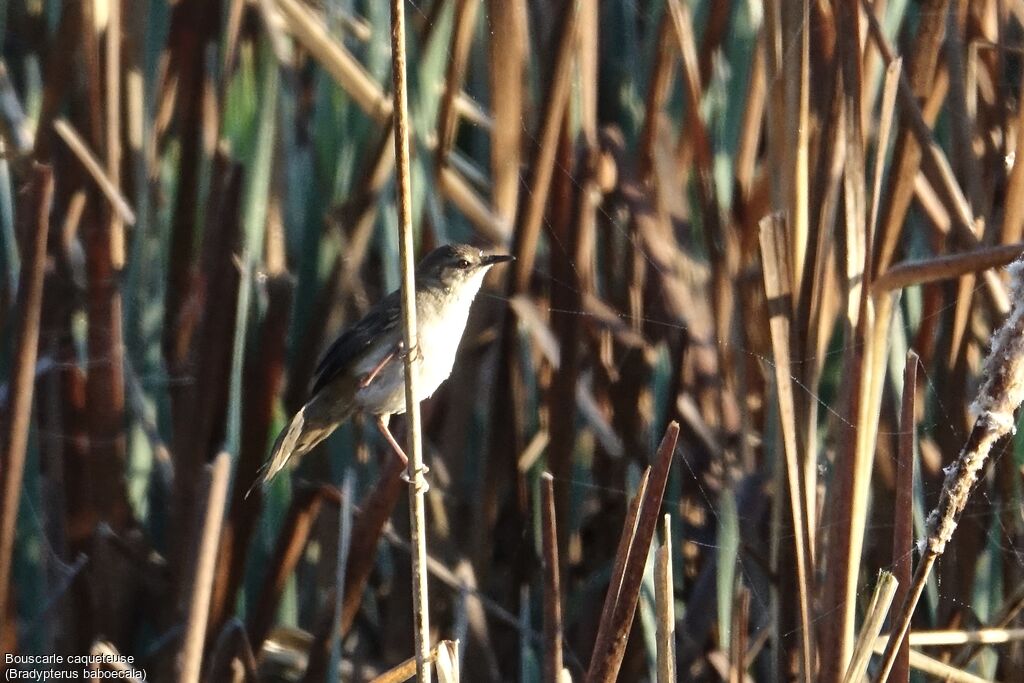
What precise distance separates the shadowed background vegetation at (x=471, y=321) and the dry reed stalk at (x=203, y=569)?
0.55ft

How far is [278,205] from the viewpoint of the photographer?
2.59 meters

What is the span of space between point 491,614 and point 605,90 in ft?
3.80

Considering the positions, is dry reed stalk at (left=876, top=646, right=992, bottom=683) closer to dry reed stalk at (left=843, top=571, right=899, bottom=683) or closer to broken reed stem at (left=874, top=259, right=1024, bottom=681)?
dry reed stalk at (left=843, top=571, right=899, bottom=683)

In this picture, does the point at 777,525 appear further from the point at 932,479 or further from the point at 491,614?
the point at 491,614

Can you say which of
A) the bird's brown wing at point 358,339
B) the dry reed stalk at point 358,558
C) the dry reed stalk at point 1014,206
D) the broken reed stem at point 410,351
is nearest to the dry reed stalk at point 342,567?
the dry reed stalk at point 358,558

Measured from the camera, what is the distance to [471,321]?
2621 mm

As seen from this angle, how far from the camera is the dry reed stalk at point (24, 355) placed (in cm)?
197

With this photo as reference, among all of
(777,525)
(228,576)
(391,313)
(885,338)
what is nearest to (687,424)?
(777,525)

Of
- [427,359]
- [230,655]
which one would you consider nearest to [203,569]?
[230,655]

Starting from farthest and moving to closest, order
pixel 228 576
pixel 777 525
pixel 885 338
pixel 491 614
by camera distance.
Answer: pixel 491 614
pixel 228 576
pixel 777 525
pixel 885 338

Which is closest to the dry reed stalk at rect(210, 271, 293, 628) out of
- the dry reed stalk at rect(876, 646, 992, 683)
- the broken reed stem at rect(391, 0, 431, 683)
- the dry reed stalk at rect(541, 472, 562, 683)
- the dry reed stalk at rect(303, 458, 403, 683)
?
the dry reed stalk at rect(303, 458, 403, 683)

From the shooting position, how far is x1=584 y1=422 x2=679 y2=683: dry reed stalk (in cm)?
143

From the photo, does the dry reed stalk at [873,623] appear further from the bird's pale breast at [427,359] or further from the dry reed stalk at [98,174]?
the dry reed stalk at [98,174]

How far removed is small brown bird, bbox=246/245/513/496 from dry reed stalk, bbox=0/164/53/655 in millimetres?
446
